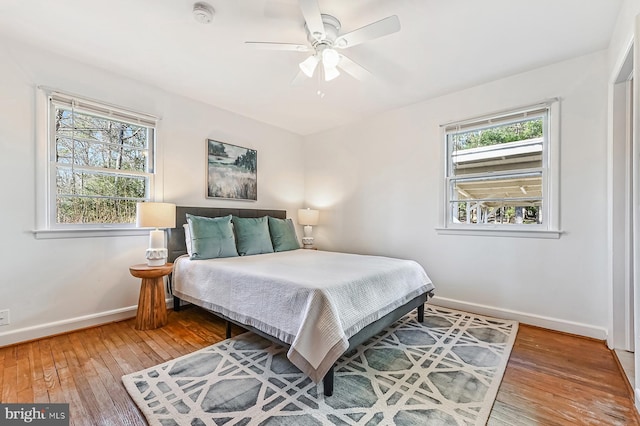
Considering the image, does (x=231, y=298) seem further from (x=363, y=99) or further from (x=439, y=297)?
(x=363, y=99)

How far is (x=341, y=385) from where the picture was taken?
5.87 ft

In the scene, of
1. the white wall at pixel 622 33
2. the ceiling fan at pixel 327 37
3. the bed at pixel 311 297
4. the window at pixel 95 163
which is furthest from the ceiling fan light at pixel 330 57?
the window at pixel 95 163

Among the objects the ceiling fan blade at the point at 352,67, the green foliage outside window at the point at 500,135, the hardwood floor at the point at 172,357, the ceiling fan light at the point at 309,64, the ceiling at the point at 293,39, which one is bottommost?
the hardwood floor at the point at 172,357

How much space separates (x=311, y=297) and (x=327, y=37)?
1.91 meters

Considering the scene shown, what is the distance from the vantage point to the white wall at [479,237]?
2531mm

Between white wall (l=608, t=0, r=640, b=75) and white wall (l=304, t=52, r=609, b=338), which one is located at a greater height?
white wall (l=608, t=0, r=640, b=75)

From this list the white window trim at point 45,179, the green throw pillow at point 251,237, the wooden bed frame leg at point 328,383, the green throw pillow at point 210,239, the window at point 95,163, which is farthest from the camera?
the green throw pillow at point 251,237

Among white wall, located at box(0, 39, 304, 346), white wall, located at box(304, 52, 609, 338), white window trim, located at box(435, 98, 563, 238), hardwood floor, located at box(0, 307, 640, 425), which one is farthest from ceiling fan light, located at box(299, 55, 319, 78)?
hardwood floor, located at box(0, 307, 640, 425)

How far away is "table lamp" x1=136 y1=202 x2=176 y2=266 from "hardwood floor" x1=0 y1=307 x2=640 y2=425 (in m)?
0.70

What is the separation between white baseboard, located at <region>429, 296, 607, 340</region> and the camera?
98.6 inches

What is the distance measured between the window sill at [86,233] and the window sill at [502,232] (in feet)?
11.5


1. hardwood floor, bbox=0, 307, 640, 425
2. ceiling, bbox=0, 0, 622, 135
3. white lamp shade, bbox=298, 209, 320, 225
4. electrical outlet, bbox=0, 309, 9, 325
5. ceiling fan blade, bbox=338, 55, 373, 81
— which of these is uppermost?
ceiling, bbox=0, 0, 622, 135

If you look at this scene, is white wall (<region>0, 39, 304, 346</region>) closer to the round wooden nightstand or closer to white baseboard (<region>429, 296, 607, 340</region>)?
the round wooden nightstand

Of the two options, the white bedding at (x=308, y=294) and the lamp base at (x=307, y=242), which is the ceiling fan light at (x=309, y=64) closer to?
the white bedding at (x=308, y=294)
